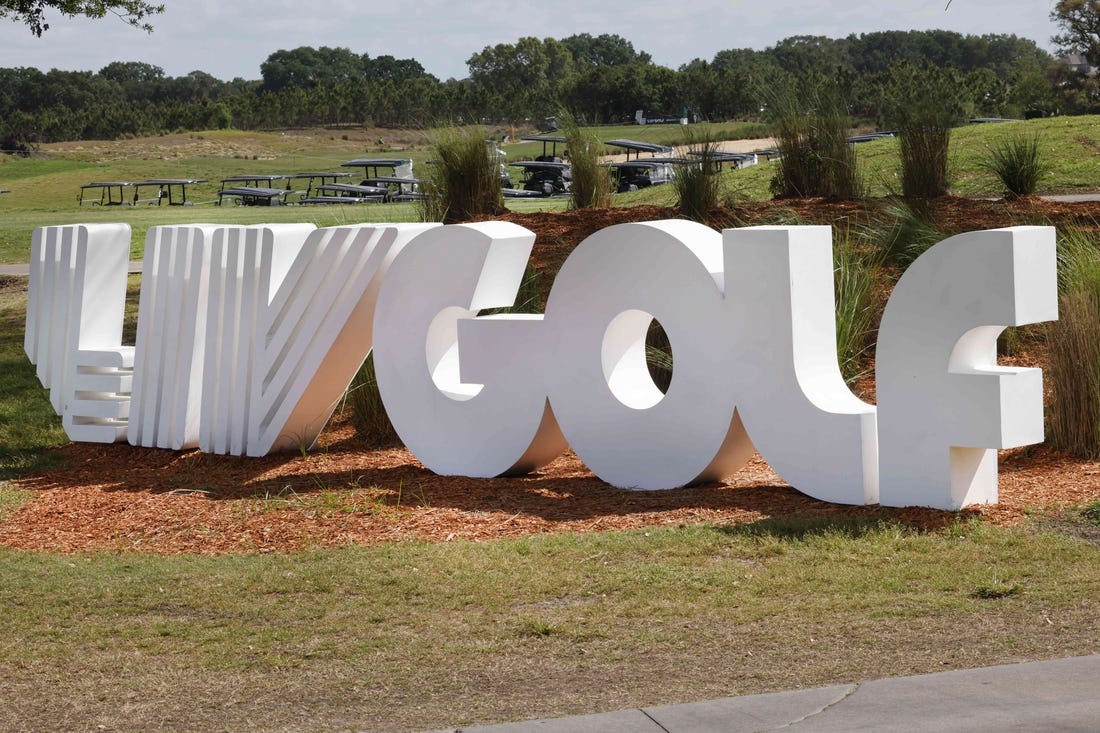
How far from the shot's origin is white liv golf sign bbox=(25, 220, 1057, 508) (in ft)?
22.6

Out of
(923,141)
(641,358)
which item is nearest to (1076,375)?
(641,358)

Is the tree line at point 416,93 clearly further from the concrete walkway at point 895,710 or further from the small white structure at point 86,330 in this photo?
the concrete walkway at point 895,710

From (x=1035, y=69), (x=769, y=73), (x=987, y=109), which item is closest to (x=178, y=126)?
(x=987, y=109)

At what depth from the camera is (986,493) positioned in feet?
23.2

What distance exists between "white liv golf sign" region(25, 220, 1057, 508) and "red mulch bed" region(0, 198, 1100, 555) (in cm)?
19

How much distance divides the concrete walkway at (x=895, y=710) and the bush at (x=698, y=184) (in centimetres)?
915

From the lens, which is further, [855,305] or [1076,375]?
[855,305]

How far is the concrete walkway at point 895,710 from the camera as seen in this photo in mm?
3916

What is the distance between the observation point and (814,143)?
14.4m

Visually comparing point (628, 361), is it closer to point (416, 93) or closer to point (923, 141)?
point (923, 141)

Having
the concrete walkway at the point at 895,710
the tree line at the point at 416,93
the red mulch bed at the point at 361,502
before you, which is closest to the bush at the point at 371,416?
the red mulch bed at the point at 361,502

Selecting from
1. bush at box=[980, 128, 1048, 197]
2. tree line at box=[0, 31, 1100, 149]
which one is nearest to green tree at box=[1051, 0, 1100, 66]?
tree line at box=[0, 31, 1100, 149]

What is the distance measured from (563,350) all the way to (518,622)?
3.08m

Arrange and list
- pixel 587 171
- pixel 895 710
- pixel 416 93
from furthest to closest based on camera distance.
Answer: pixel 416 93 → pixel 587 171 → pixel 895 710
